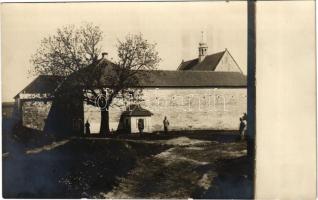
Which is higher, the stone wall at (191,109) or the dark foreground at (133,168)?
the stone wall at (191,109)

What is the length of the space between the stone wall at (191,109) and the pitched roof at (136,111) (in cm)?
3

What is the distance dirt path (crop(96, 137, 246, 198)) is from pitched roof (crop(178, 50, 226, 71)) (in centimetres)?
52

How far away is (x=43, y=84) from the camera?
3.02 meters

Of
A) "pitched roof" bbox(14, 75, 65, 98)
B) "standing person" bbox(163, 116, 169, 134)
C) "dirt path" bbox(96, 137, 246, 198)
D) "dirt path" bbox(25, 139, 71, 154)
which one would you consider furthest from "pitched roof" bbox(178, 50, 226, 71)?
"dirt path" bbox(25, 139, 71, 154)

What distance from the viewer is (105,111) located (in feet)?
9.78

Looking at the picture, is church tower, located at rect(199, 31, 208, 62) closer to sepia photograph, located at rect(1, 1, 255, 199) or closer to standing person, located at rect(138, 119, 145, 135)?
sepia photograph, located at rect(1, 1, 255, 199)

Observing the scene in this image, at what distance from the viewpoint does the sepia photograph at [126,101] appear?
2932mm

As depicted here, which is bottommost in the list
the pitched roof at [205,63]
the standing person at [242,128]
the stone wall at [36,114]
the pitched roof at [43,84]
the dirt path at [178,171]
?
the dirt path at [178,171]

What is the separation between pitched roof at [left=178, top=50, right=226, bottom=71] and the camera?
294 centimetres

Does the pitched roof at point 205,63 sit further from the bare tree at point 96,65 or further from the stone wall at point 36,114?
the stone wall at point 36,114

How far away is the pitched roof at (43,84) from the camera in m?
3.00

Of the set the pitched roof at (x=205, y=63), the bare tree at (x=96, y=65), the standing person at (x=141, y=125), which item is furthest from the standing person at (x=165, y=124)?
the pitched roof at (x=205, y=63)

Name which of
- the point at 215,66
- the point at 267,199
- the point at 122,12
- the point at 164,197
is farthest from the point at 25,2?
the point at 267,199

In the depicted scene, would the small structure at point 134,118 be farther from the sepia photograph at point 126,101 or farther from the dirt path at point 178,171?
the dirt path at point 178,171
